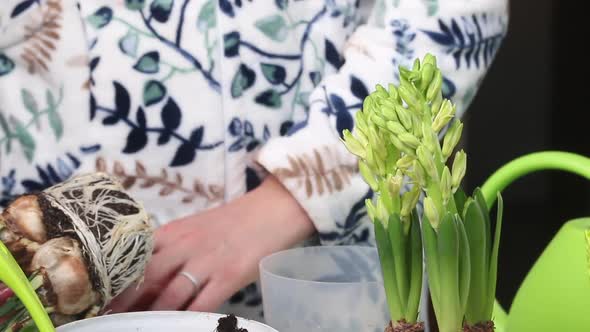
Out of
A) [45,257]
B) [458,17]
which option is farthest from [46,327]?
[458,17]

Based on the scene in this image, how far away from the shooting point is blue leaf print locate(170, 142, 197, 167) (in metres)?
0.50

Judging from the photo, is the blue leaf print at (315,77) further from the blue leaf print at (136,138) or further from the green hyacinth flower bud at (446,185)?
the green hyacinth flower bud at (446,185)

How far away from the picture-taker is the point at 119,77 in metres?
0.48

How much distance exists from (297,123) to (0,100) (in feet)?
0.57

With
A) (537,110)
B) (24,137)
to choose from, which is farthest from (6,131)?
(537,110)

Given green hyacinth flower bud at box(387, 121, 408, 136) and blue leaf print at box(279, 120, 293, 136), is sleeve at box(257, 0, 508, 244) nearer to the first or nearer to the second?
blue leaf print at box(279, 120, 293, 136)

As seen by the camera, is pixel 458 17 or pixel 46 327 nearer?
pixel 46 327

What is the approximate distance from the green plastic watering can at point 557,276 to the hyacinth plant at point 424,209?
0.06 m

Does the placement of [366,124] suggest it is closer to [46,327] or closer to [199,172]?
[46,327]

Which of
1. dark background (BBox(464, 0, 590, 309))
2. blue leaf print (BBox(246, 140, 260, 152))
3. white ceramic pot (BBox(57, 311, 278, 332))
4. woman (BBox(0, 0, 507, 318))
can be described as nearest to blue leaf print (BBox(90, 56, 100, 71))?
woman (BBox(0, 0, 507, 318))

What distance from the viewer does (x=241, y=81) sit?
50 cm

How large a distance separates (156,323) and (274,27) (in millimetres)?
246

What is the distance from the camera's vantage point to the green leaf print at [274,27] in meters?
0.50

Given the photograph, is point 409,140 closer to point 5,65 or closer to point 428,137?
point 428,137
